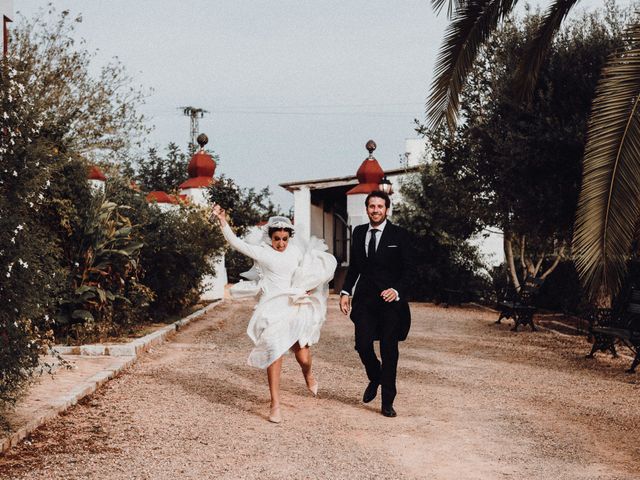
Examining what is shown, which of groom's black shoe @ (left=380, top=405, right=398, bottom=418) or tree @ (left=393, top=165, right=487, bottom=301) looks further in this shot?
tree @ (left=393, top=165, right=487, bottom=301)

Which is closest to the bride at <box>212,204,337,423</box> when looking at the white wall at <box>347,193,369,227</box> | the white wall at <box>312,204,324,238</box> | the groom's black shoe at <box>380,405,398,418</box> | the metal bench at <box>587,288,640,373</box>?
the groom's black shoe at <box>380,405,398,418</box>

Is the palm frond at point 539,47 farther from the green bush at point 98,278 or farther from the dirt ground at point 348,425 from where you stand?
the green bush at point 98,278

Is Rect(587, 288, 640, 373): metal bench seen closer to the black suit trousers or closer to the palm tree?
the palm tree

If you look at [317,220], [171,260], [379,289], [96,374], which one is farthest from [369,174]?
[379,289]

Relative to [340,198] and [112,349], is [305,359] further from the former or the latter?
[340,198]

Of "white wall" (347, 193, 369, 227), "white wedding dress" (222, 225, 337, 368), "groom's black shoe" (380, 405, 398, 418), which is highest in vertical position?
"white wall" (347, 193, 369, 227)

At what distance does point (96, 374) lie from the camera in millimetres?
8969

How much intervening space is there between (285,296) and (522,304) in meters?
9.62

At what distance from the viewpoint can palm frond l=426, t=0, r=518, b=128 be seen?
10.0 m

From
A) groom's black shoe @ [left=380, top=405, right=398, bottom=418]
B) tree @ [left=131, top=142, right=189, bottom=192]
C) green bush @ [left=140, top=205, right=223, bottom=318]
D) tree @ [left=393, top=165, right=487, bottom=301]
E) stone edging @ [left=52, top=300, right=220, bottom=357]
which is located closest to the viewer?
groom's black shoe @ [left=380, top=405, right=398, bottom=418]

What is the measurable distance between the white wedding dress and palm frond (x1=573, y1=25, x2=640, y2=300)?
7.72ft

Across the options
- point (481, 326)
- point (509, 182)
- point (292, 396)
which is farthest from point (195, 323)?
point (292, 396)

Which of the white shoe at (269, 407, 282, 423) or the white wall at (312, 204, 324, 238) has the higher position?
the white wall at (312, 204, 324, 238)

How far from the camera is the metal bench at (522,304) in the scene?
15828mm
